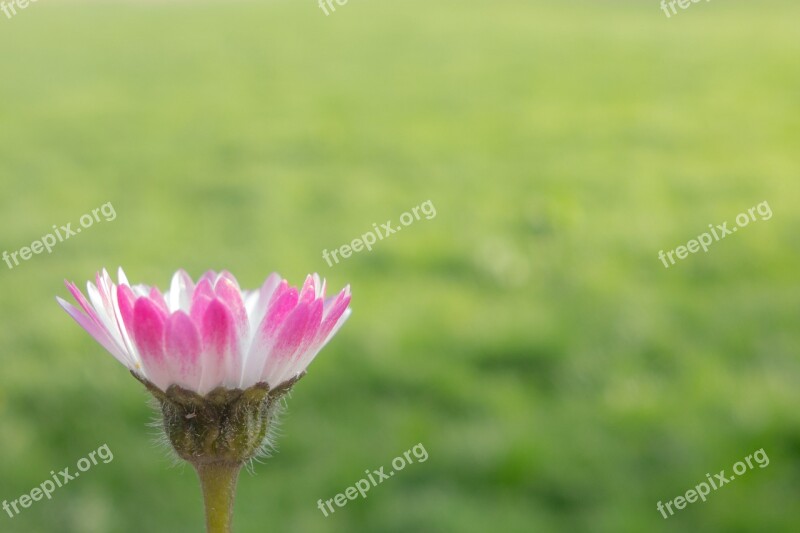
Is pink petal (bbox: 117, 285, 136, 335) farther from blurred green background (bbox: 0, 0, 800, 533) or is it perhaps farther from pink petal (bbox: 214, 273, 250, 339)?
blurred green background (bbox: 0, 0, 800, 533)

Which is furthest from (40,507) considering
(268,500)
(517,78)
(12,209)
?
(517,78)

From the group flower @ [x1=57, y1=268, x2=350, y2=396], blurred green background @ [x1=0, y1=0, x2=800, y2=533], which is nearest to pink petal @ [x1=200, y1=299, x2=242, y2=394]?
flower @ [x1=57, y1=268, x2=350, y2=396]

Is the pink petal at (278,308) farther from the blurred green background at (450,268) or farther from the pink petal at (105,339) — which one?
the blurred green background at (450,268)

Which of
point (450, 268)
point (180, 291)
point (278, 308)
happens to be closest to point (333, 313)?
point (278, 308)

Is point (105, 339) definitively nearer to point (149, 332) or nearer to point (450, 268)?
point (149, 332)

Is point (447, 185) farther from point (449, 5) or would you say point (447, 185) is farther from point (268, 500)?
point (449, 5)
